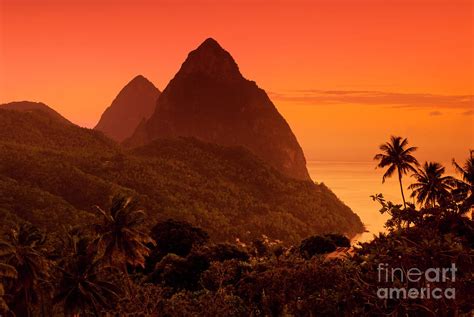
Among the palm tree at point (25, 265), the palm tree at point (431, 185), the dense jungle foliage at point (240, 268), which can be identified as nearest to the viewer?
the dense jungle foliage at point (240, 268)

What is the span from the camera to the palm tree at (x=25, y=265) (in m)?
55.4

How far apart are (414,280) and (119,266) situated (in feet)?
162

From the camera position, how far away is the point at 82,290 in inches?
2137

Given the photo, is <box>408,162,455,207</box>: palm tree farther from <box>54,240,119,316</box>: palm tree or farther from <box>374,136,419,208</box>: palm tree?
<box>54,240,119,316</box>: palm tree

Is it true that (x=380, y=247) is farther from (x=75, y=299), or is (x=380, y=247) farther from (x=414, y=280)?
(x=75, y=299)

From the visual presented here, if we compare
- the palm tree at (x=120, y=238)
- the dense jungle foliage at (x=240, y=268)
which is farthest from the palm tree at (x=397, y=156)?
the palm tree at (x=120, y=238)

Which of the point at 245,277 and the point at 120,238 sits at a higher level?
the point at 120,238

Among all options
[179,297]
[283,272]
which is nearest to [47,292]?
[179,297]

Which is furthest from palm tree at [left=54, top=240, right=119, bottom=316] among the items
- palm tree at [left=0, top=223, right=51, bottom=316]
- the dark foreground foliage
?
palm tree at [left=0, top=223, right=51, bottom=316]

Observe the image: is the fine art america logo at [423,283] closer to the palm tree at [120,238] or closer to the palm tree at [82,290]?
the palm tree at [82,290]

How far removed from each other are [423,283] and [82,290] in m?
38.4

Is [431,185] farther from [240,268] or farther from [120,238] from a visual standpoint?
[120,238]

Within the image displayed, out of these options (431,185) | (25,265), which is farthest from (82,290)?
(431,185)

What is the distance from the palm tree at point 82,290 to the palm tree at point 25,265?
9.21 feet
